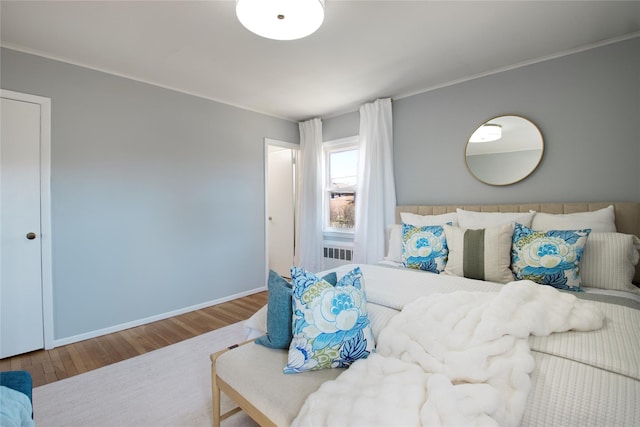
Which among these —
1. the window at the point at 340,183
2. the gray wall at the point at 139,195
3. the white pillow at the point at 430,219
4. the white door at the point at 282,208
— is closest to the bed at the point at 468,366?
the white pillow at the point at 430,219

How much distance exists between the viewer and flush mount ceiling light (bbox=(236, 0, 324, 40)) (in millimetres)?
1618

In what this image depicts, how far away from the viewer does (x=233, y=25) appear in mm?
2086

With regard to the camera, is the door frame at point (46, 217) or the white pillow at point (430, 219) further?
the white pillow at point (430, 219)

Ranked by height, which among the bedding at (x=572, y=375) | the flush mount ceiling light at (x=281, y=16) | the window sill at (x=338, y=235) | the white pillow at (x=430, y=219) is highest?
the flush mount ceiling light at (x=281, y=16)

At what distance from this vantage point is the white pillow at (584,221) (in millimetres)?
2111

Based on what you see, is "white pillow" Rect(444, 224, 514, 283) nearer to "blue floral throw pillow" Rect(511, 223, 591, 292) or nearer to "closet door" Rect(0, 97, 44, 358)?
"blue floral throw pillow" Rect(511, 223, 591, 292)

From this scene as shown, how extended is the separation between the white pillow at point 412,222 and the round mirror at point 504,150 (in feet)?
1.82

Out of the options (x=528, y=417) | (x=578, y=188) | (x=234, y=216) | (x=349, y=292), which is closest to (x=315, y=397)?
(x=349, y=292)

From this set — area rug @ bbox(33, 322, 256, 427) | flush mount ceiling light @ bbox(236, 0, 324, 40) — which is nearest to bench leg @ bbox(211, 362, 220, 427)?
area rug @ bbox(33, 322, 256, 427)

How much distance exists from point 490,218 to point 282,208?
10.4ft

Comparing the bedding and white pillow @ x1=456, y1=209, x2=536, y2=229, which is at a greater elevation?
white pillow @ x1=456, y1=209, x2=536, y2=229

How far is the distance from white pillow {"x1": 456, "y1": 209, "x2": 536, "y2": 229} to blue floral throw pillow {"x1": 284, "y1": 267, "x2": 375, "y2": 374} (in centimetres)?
164

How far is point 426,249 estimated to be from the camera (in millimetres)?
2447

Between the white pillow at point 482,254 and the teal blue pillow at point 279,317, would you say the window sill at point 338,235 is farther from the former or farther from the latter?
the teal blue pillow at point 279,317
